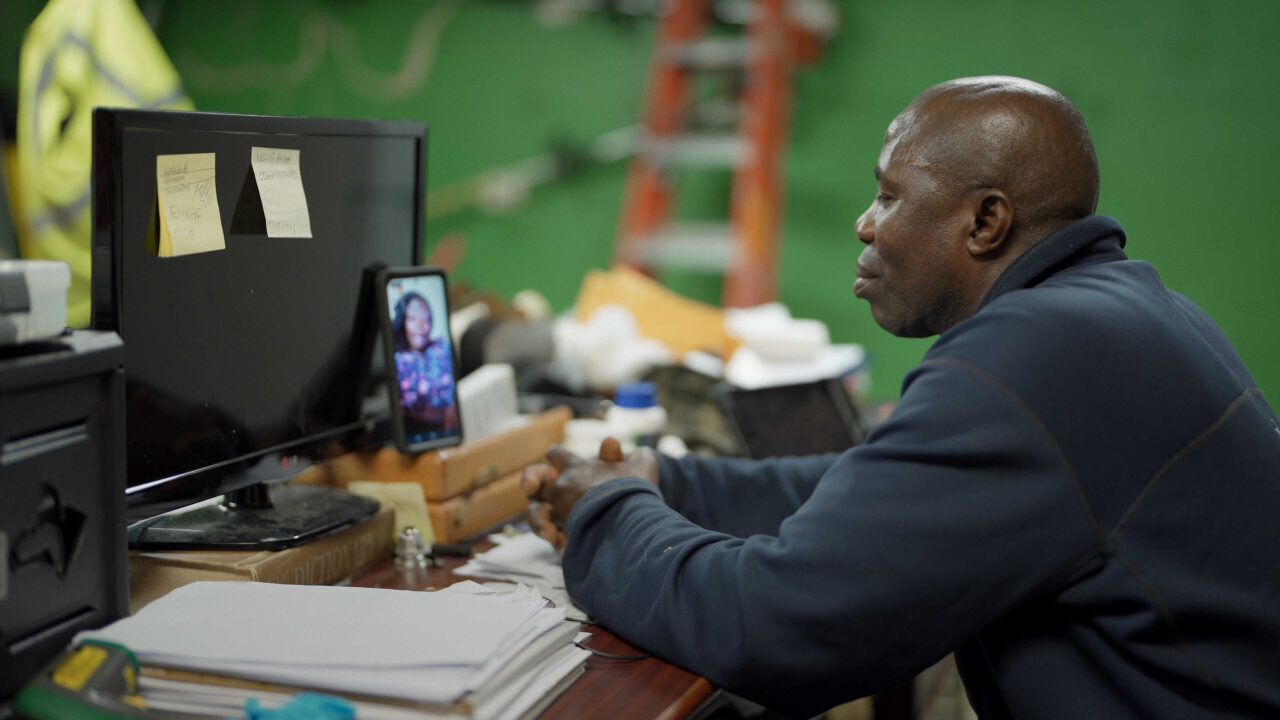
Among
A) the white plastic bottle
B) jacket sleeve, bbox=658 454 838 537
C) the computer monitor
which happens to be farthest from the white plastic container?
the white plastic bottle

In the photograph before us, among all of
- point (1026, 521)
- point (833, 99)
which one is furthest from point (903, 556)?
point (833, 99)

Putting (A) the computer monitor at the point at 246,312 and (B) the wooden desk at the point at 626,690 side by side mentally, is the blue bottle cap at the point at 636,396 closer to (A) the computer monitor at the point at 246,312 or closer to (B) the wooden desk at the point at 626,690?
(A) the computer monitor at the point at 246,312

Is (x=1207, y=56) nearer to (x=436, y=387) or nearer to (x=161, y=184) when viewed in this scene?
(x=436, y=387)

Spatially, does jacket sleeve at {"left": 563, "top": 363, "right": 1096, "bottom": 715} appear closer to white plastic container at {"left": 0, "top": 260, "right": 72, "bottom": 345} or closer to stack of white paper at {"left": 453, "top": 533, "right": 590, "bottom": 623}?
stack of white paper at {"left": 453, "top": 533, "right": 590, "bottom": 623}

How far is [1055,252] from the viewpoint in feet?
3.52

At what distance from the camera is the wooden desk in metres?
0.94

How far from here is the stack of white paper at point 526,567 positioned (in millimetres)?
1221

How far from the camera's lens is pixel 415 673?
85cm

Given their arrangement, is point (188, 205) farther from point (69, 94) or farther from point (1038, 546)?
point (69, 94)

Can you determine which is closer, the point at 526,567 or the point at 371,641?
the point at 371,641

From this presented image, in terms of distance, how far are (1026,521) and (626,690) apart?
0.38 metres

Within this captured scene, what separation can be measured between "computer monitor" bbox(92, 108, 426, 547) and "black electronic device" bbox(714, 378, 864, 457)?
58 cm

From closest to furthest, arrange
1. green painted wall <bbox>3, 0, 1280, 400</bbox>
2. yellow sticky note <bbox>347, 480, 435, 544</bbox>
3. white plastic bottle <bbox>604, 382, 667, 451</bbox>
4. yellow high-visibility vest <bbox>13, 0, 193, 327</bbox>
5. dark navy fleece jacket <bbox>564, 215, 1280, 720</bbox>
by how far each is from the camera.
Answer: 1. dark navy fleece jacket <bbox>564, 215, 1280, 720</bbox>
2. yellow sticky note <bbox>347, 480, 435, 544</bbox>
3. white plastic bottle <bbox>604, 382, 667, 451</bbox>
4. yellow high-visibility vest <bbox>13, 0, 193, 327</bbox>
5. green painted wall <bbox>3, 0, 1280, 400</bbox>

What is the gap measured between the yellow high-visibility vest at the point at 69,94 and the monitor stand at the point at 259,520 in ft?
3.20
